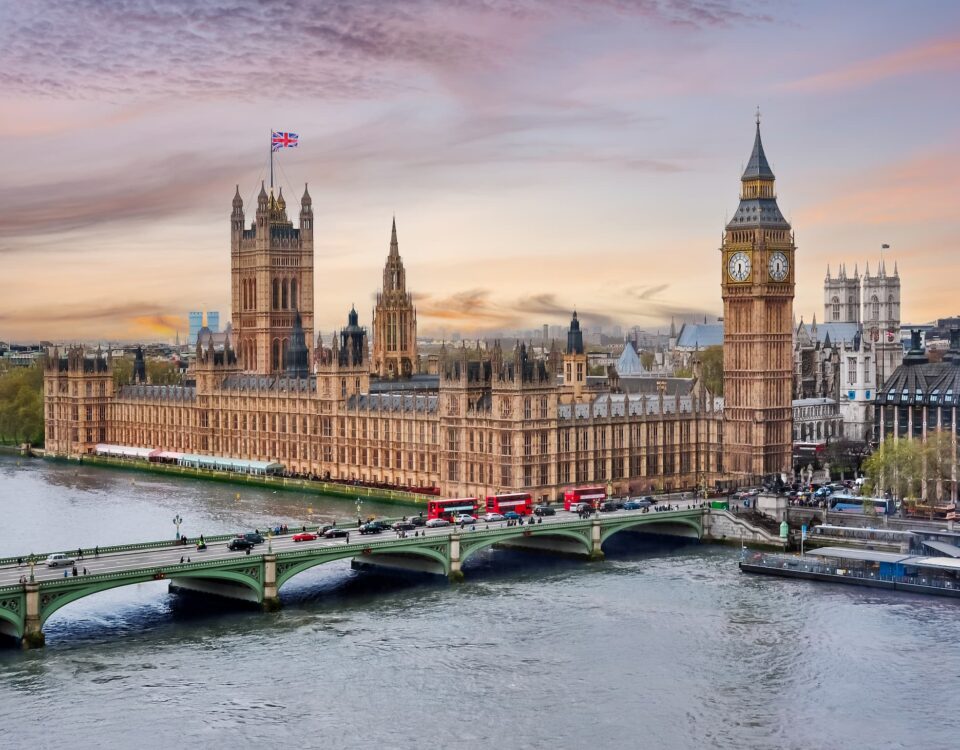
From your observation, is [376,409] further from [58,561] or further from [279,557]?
[58,561]

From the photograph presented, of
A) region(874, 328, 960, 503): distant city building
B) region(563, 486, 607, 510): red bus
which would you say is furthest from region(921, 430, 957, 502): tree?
region(563, 486, 607, 510): red bus

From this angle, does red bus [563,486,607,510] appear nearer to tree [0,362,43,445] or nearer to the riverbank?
the riverbank

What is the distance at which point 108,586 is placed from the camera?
74.1 meters

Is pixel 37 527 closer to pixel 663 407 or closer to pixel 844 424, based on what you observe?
pixel 663 407

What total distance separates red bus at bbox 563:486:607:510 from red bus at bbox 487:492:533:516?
10.9ft

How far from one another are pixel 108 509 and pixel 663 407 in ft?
155

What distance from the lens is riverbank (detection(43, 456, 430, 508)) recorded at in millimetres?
124875

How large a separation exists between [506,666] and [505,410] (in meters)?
46.4

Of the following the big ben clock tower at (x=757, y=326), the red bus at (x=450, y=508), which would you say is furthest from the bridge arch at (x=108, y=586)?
the big ben clock tower at (x=757, y=326)

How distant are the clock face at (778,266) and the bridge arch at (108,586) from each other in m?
59.1

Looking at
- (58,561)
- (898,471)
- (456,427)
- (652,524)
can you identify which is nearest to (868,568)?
(898,471)

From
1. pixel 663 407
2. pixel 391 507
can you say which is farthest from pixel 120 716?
pixel 663 407

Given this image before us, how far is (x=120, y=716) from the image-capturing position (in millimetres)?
62500

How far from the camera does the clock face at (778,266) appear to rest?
123m
